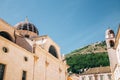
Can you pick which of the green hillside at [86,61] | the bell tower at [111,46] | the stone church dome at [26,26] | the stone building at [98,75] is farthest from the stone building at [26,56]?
the green hillside at [86,61]

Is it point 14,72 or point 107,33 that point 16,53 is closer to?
point 14,72

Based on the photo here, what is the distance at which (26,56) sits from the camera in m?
18.1

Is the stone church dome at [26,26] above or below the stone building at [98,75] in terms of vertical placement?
above

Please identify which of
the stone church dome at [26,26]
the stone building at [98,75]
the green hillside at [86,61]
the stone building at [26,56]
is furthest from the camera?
the green hillside at [86,61]

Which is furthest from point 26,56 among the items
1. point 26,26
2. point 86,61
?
point 86,61

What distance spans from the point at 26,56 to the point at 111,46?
23.7m

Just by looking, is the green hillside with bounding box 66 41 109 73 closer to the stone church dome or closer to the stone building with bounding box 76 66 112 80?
the stone building with bounding box 76 66 112 80

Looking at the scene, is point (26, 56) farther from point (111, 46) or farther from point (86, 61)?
point (86, 61)

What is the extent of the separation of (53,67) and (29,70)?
7.10m

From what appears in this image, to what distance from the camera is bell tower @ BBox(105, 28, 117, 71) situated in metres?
34.3

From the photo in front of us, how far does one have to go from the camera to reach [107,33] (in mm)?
38156

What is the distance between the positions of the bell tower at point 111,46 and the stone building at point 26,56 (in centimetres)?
1126

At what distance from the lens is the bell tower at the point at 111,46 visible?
34.3 metres

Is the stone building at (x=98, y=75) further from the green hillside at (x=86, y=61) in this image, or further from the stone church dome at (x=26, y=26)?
the stone church dome at (x=26, y=26)
